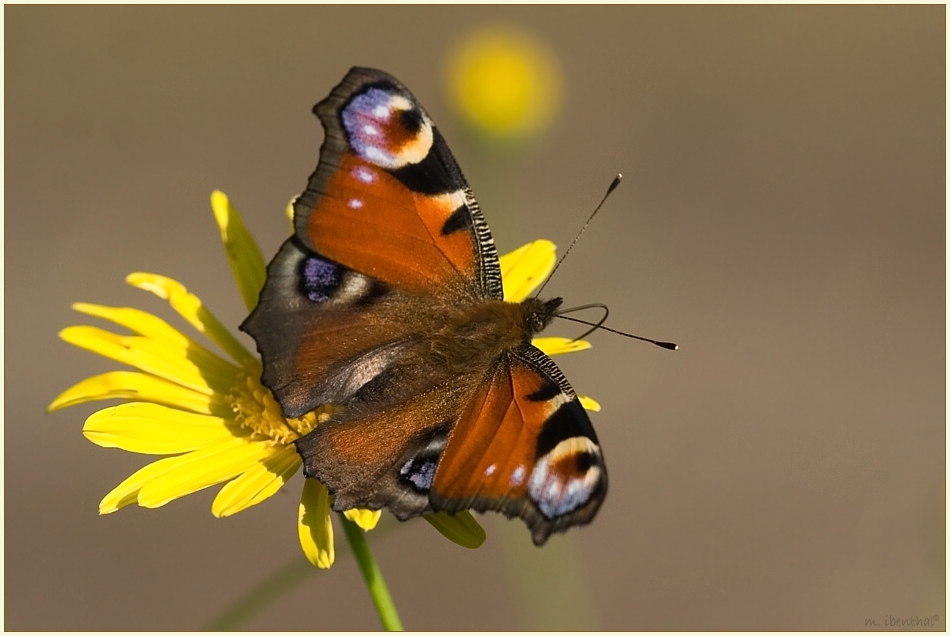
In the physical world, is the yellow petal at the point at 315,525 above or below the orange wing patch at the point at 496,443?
below

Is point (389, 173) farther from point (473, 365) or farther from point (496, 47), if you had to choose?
point (496, 47)

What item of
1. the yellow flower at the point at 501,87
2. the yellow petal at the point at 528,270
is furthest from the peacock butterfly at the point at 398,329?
the yellow flower at the point at 501,87

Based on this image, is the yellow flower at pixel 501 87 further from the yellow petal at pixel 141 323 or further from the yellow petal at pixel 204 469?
the yellow petal at pixel 204 469

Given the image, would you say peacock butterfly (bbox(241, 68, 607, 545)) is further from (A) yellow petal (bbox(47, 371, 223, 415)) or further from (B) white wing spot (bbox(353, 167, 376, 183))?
(A) yellow petal (bbox(47, 371, 223, 415))

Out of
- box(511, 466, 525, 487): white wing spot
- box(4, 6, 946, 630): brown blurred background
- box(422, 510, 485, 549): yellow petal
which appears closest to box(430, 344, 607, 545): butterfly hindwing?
box(511, 466, 525, 487): white wing spot

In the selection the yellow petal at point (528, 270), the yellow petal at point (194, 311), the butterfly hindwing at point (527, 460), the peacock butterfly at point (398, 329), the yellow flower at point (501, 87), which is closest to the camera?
the butterfly hindwing at point (527, 460)

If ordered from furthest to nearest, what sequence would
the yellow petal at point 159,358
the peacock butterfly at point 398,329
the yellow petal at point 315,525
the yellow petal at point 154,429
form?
the yellow petal at point 159,358
the yellow petal at point 154,429
the yellow petal at point 315,525
the peacock butterfly at point 398,329

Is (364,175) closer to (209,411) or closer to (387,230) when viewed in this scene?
(387,230)
